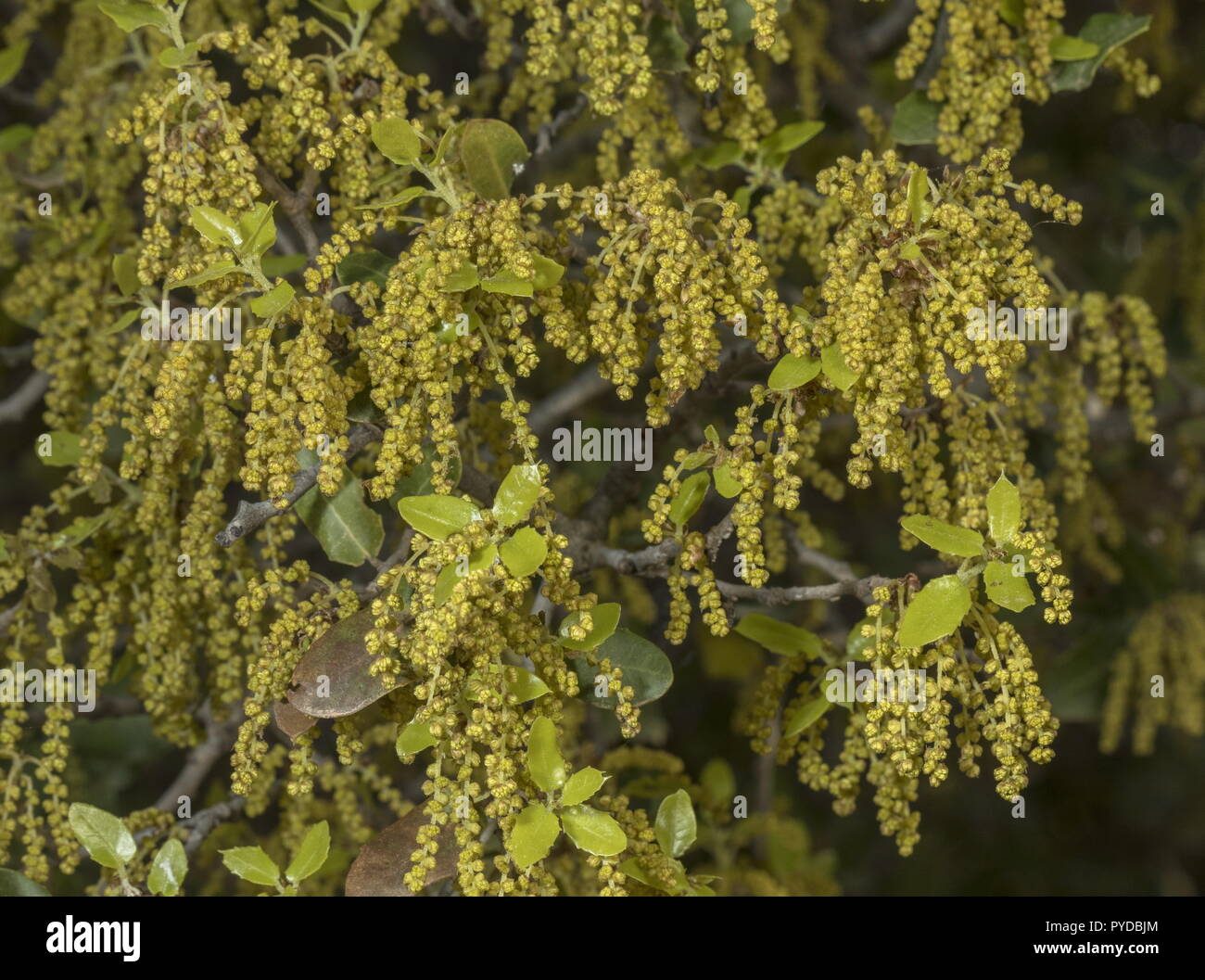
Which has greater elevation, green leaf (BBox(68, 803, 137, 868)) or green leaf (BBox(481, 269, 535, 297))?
green leaf (BBox(481, 269, 535, 297))

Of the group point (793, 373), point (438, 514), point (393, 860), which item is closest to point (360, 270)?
point (438, 514)

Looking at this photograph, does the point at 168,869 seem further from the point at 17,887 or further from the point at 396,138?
the point at 396,138

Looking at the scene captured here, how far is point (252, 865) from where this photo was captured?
0.99 meters

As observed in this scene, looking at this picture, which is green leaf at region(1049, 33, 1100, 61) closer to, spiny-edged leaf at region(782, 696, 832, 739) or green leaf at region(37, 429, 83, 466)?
spiny-edged leaf at region(782, 696, 832, 739)

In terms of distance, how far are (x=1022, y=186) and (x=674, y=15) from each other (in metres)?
0.38

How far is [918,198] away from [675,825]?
19.9 inches

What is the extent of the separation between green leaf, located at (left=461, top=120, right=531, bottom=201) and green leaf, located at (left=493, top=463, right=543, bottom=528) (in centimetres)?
23

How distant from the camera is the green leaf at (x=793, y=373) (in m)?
0.90

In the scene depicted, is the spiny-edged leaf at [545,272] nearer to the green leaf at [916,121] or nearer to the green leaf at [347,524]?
the green leaf at [347,524]

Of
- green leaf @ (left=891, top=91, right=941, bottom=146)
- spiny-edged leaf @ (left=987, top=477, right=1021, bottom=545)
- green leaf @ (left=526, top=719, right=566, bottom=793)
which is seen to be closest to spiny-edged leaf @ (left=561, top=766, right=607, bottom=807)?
green leaf @ (left=526, top=719, right=566, bottom=793)

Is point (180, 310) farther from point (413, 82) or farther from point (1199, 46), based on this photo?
point (1199, 46)

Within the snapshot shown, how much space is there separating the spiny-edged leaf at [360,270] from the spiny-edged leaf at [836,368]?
345 millimetres

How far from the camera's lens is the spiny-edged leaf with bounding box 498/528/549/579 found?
2.77 ft

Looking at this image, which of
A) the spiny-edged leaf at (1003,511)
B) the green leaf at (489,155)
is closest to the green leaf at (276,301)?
the green leaf at (489,155)
